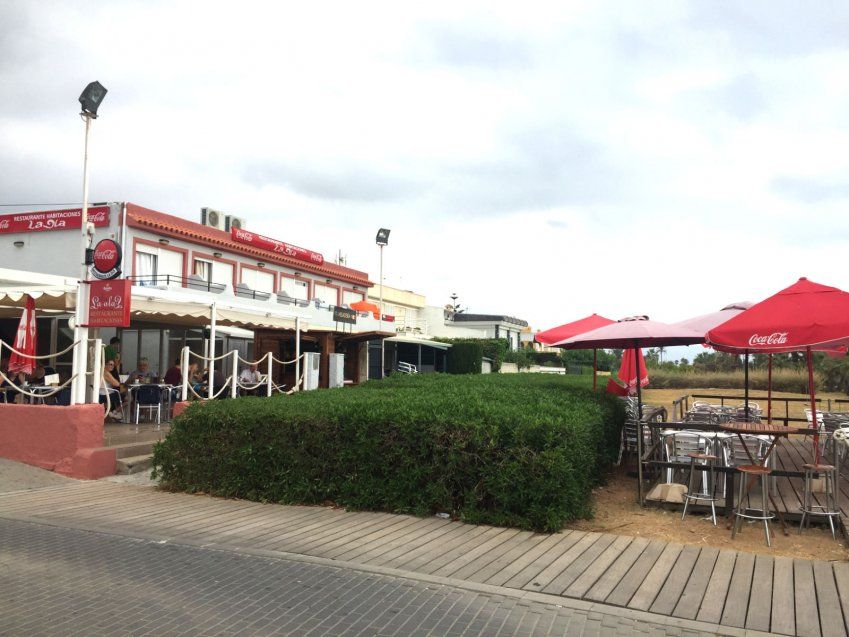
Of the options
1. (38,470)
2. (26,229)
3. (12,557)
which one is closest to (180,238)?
(26,229)

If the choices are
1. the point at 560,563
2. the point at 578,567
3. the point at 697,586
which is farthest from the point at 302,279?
the point at 697,586

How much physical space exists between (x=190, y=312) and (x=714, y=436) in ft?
28.1

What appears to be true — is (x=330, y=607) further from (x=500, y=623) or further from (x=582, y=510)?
(x=582, y=510)

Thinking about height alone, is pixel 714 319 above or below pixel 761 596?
above

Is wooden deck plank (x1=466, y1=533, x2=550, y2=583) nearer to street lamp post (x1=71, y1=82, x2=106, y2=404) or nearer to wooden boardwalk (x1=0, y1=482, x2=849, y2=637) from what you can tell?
wooden boardwalk (x1=0, y1=482, x2=849, y2=637)

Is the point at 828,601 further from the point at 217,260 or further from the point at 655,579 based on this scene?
the point at 217,260

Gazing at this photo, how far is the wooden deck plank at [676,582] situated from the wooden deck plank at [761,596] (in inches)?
17.1

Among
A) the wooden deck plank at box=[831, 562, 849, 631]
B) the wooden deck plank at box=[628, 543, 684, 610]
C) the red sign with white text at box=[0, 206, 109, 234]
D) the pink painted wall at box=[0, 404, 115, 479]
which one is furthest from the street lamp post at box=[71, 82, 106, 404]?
the red sign with white text at box=[0, 206, 109, 234]

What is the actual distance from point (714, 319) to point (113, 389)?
10.5 m

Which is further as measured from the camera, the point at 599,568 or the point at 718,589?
the point at 599,568

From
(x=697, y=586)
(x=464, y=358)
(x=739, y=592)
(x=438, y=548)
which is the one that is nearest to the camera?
(x=739, y=592)

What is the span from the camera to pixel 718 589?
4.90 meters

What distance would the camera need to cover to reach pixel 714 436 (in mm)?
8266

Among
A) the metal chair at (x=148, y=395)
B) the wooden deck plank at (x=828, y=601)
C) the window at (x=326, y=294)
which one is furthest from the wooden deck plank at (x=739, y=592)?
the window at (x=326, y=294)
